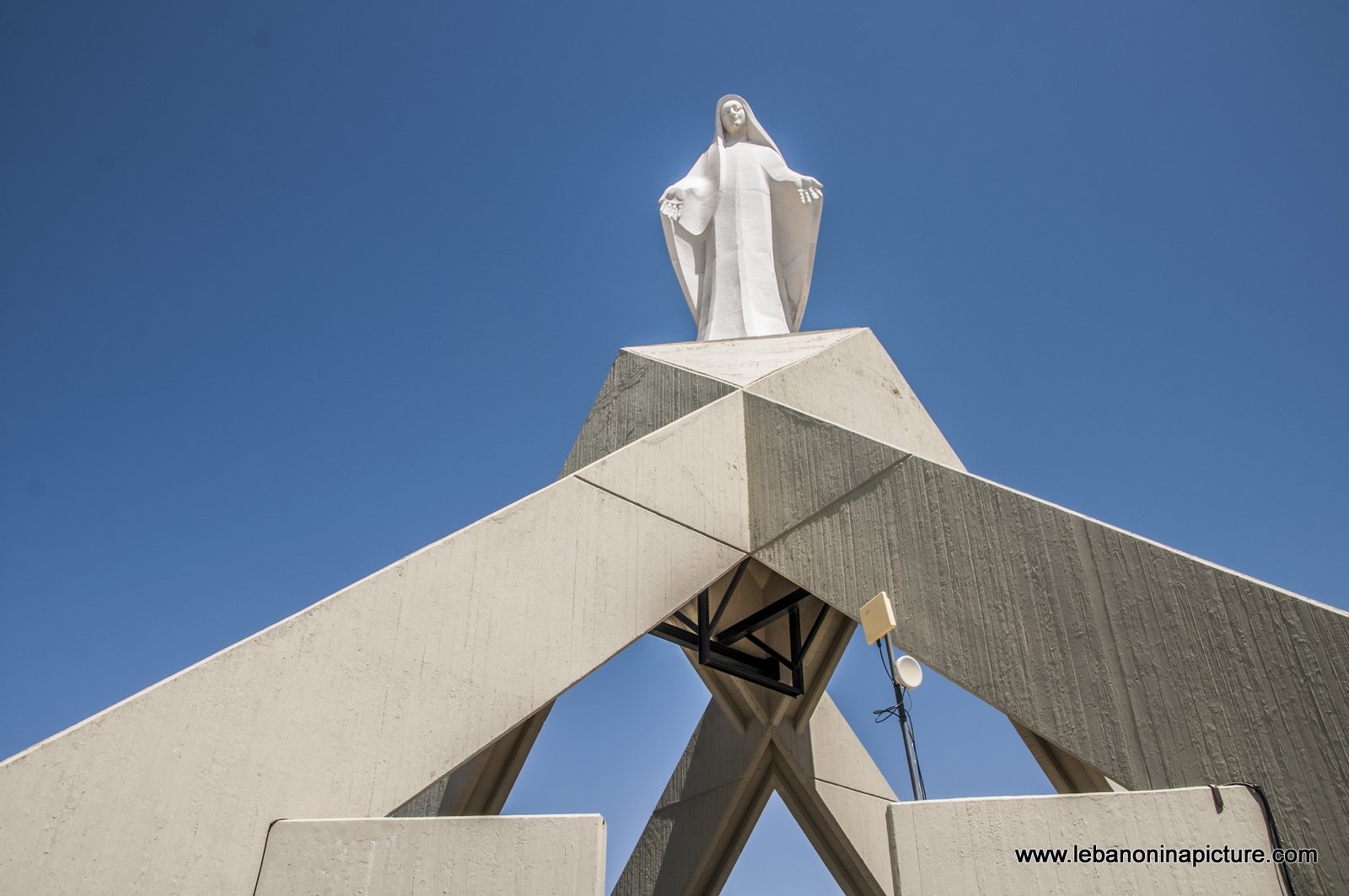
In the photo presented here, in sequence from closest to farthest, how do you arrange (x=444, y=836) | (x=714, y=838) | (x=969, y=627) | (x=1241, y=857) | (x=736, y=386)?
(x=1241, y=857)
(x=444, y=836)
(x=969, y=627)
(x=736, y=386)
(x=714, y=838)

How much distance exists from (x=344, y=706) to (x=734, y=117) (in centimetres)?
1128

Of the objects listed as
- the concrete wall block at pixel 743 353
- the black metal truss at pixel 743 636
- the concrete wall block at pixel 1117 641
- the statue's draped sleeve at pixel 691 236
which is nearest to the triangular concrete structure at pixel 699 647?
the concrete wall block at pixel 1117 641

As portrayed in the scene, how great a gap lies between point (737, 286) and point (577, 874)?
8808 mm

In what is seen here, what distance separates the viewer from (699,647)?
8.53 metres

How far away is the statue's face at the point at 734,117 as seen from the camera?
13797 millimetres

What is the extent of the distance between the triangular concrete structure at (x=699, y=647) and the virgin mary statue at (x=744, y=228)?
420 centimetres

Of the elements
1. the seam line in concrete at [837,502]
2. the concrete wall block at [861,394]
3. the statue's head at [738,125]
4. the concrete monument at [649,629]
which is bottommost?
the concrete monument at [649,629]

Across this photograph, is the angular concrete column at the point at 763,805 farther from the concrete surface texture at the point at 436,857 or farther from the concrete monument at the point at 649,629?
the concrete surface texture at the point at 436,857

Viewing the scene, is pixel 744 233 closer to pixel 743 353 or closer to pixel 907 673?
pixel 743 353

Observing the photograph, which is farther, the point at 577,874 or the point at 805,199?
the point at 805,199

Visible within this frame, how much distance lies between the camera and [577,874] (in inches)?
183

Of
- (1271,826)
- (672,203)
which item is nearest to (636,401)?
(672,203)

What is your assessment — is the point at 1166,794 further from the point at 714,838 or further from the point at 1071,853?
the point at 714,838

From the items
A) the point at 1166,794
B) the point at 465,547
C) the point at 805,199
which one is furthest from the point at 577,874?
the point at 805,199
